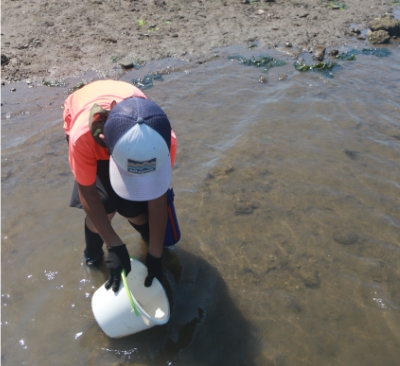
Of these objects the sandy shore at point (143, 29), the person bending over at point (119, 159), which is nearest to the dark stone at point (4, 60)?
the sandy shore at point (143, 29)

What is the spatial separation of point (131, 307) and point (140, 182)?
75cm

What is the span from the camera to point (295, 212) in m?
3.38

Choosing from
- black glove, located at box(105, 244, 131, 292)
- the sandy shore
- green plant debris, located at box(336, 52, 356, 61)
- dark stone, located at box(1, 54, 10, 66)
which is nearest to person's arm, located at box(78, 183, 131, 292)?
black glove, located at box(105, 244, 131, 292)

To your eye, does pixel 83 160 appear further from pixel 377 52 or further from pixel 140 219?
pixel 377 52

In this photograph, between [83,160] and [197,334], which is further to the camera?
[197,334]

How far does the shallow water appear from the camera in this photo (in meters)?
2.46

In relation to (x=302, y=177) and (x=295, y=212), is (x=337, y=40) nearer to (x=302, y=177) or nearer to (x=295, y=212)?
(x=302, y=177)

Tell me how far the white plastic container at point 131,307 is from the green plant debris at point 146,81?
131 inches

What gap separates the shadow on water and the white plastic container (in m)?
0.18

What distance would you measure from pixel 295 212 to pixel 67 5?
228 inches

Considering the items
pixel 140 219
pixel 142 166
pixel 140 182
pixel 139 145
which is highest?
pixel 139 145

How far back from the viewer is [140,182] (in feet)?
6.38

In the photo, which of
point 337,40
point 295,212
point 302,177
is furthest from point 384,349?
point 337,40

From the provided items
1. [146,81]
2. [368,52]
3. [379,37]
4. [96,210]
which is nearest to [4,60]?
[146,81]
